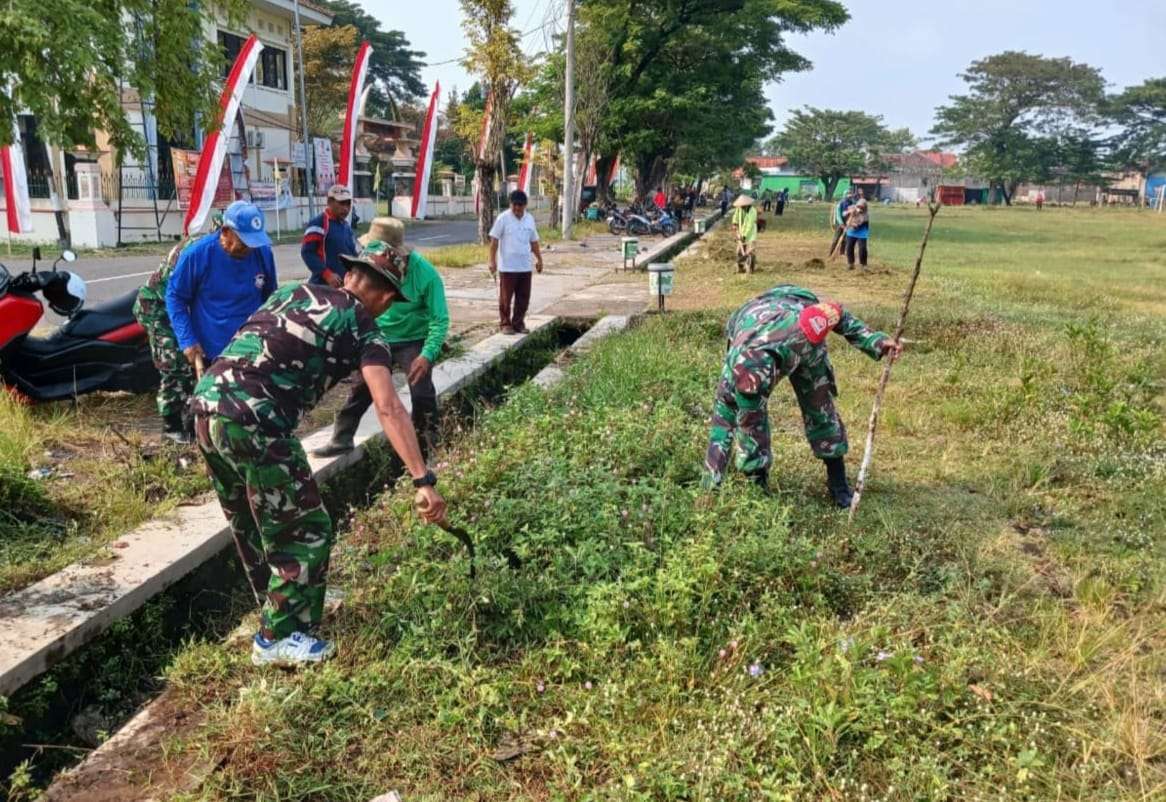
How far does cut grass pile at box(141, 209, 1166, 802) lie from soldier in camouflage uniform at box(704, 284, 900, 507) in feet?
0.77

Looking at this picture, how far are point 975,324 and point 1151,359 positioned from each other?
1875 mm

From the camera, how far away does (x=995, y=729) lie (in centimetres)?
263

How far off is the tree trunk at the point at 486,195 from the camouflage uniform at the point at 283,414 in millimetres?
16335

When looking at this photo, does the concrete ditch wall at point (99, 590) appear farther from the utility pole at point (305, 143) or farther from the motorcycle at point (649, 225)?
the motorcycle at point (649, 225)

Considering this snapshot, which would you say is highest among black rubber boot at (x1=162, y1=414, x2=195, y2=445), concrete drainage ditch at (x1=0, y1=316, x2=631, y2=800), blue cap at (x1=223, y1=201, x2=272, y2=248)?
blue cap at (x1=223, y1=201, x2=272, y2=248)

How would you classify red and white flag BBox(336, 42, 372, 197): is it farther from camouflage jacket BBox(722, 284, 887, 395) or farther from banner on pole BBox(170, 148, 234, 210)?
camouflage jacket BBox(722, 284, 887, 395)

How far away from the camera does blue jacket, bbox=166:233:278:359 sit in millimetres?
4707

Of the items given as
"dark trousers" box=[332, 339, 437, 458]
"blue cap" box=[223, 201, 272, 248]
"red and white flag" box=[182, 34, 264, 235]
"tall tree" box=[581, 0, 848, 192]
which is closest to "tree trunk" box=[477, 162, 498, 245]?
"red and white flag" box=[182, 34, 264, 235]

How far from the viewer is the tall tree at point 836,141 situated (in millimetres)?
89875

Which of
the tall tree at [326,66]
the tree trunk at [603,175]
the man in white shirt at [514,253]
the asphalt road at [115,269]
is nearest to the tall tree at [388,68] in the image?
the tall tree at [326,66]

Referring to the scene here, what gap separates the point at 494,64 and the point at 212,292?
14.9m

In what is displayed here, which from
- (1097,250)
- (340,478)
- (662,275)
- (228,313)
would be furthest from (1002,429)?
(1097,250)

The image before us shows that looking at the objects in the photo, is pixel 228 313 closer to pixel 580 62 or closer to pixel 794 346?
pixel 794 346

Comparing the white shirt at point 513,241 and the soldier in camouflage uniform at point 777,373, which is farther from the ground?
the white shirt at point 513,241
